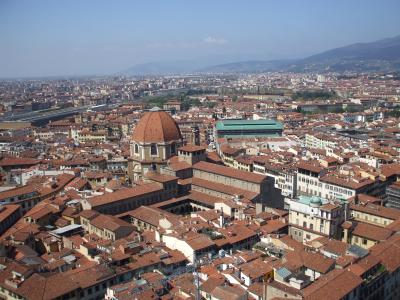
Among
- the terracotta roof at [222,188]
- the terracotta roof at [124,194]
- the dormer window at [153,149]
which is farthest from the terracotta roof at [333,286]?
the dormer window at [153,149]

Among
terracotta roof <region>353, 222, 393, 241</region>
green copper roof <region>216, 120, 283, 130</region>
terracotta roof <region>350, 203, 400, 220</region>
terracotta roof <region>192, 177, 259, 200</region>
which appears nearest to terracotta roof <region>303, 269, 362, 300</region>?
terracotta roof <region>353, 222, 393, 241</region>

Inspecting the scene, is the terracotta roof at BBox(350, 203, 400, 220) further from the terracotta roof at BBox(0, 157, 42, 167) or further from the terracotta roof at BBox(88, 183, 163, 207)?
the terracotta roof at BBox(0, 157, 42, 167)

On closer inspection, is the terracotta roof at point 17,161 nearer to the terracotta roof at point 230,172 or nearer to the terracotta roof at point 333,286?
the terracotta roof at point 230,172

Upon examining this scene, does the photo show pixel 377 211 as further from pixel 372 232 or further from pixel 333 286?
pixel 333 286

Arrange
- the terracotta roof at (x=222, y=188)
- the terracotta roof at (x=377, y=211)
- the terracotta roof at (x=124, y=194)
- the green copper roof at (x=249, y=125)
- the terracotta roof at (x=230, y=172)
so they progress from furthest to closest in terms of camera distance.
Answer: the green copper roof at (x=249, y=125)
the terracotta roof at (x=230, y=172)
the terracotta roof at (x=222, y=188)
the terracotta roof at (x=124, y=194)
the terracotta roof at (x=377, y=211)

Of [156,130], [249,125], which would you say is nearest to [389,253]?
[156,130]

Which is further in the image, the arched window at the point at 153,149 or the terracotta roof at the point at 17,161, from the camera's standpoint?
the terracotta roof at the point at 17,161

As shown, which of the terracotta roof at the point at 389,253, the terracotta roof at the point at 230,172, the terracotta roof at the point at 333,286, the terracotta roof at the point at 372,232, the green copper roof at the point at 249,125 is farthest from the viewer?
the green copper roof at the point at 249,125

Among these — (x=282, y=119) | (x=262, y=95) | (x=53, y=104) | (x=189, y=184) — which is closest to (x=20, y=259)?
(x=189, y=184)

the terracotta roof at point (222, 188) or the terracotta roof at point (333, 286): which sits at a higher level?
the terracotta roof at point (333, 286)

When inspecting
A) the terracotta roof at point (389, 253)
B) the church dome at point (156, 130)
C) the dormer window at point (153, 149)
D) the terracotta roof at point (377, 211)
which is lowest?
the terracotta roof at point (377, 211)
